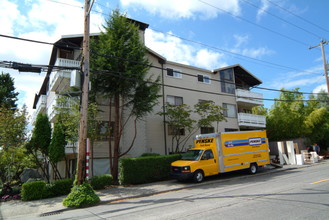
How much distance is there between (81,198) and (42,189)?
3.68 meters

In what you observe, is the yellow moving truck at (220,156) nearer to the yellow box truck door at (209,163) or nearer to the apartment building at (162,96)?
the yellow box truck door at (209,163)

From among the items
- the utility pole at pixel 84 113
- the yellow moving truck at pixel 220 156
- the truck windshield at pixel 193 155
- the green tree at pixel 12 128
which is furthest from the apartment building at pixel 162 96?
the truck windshield at pixel 193 155

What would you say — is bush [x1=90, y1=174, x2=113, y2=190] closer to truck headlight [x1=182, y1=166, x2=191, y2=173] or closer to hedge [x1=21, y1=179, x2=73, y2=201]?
hedge [x1=21, y1=179, x2=73, y2=201]

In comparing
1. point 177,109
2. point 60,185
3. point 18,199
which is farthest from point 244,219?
point 177,109

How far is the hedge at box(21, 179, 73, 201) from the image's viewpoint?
11.5 metres

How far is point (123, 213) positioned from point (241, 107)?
25.6 metres

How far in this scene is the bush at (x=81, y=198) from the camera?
9367 millimetres

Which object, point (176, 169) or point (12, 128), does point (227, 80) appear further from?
point (12, 128)

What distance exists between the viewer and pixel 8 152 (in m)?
13.1

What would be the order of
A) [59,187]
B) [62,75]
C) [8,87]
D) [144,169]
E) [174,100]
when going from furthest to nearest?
1. [8,87]
2. [174,100]
3. [62,75]
4. [144,169]
5. [59,187]

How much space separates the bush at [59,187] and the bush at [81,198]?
2.95 m

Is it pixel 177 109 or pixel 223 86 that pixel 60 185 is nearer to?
pixel 177 109

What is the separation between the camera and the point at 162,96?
20.6 meters

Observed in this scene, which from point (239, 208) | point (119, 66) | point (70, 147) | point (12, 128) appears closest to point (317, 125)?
point (119, 66)
